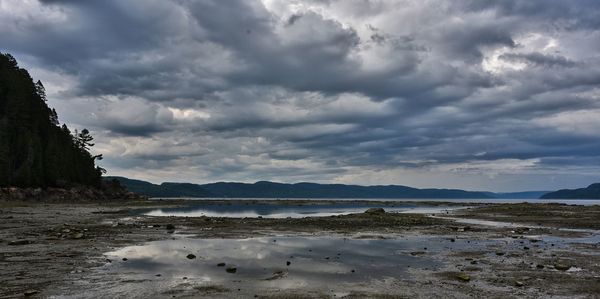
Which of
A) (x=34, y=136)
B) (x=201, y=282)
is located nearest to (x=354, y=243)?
(x=201, y=282)

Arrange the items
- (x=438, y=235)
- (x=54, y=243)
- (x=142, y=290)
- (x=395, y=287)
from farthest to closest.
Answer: (x=438, y=235) → (x=54, y=243) → (x=395, y=287) → (x=142, y=290)

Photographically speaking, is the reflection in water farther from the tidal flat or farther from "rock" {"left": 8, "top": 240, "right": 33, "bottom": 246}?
"rock" {"left": 8, "top": 240, "right": 33, "bottom": 246}

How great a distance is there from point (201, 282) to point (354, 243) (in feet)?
59.6

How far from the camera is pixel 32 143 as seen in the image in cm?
11594

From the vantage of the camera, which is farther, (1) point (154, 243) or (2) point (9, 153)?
(2) point (9, 153)

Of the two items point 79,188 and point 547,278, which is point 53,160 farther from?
point 547,278

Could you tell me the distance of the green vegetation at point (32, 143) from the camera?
355ft

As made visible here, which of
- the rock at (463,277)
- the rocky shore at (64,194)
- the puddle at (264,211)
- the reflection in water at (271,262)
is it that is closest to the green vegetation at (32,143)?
the rocky shore at (64,194)

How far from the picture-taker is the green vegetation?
108 m

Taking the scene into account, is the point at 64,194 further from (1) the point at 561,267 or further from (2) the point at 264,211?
(1) the point at 561,267

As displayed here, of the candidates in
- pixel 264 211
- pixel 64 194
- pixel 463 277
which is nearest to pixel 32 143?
pixel 64 194

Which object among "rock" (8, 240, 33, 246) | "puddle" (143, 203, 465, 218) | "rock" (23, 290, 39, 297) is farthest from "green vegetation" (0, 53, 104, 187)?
"rock" (23, 290, 39, 297)

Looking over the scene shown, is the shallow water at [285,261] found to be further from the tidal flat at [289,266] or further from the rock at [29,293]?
the rock at [29,293]

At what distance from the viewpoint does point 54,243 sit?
28984 mm
